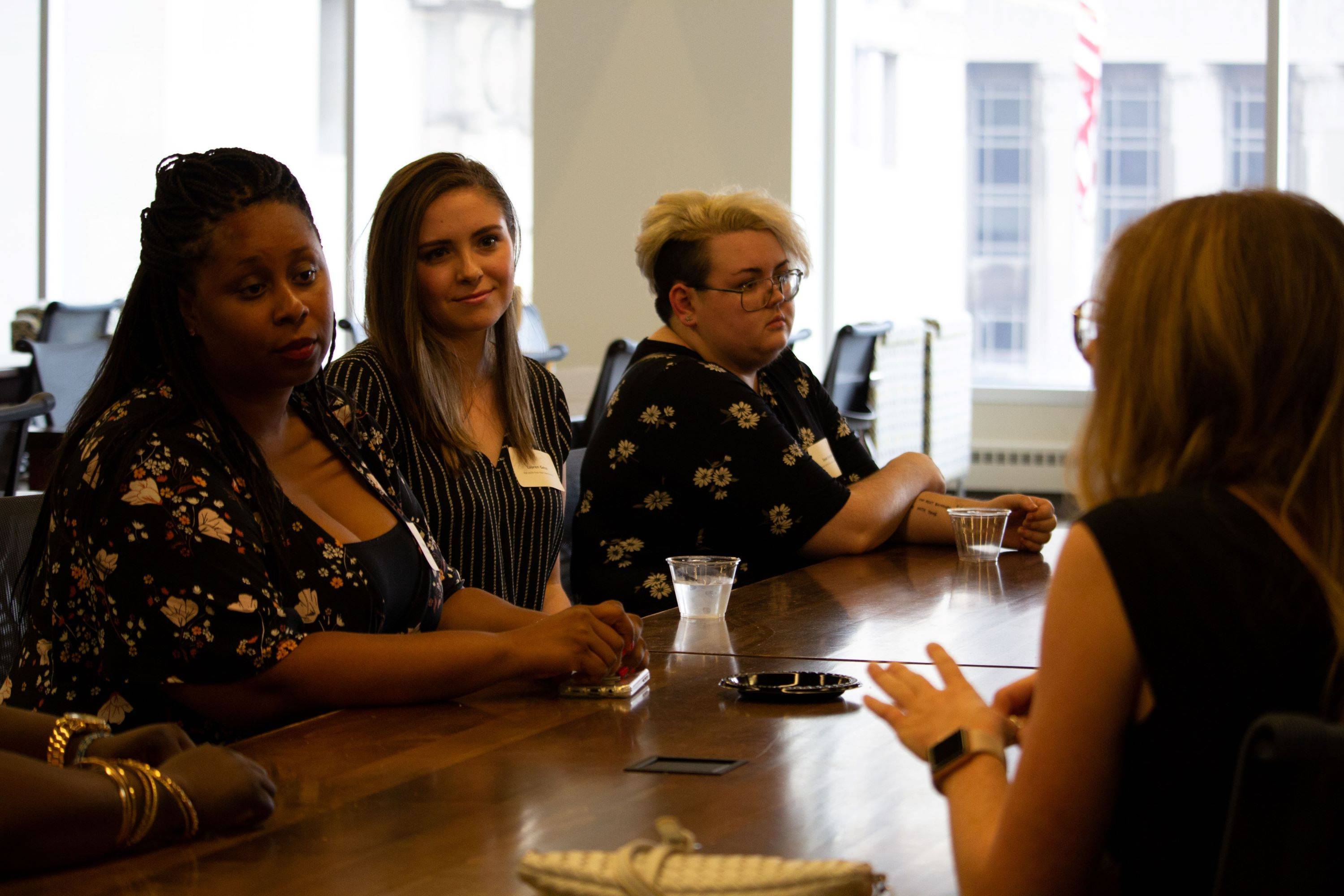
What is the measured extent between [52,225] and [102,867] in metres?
7.59

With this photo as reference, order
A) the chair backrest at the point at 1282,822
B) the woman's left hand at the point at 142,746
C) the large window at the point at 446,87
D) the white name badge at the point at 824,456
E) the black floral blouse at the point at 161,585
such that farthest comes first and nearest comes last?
1. the large window at the point at 446,87
2. the white name badge at the point at 824,456
3. the black floral blouse at the point at 161,585
4. the woman's left hand at the point at 142,746
5. the chair backrest at the point at 1282,822

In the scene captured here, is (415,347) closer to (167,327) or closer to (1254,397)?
(167,327)

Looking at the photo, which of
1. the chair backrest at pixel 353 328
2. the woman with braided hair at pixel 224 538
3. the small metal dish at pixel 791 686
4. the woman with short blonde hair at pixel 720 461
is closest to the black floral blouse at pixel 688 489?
the woman with short blonde hair at pixel 720 461

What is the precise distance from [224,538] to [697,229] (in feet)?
4.62

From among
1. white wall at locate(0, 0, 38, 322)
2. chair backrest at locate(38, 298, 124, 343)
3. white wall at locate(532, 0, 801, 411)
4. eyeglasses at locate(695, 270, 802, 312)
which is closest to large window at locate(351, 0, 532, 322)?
white wall at locate(532, 0, 801, 411)

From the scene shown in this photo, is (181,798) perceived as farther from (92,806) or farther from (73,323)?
(73,323)

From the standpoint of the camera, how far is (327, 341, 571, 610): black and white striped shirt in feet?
6.86

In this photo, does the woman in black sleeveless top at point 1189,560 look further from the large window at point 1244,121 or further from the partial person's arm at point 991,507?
Answer: the large window at point 1244,121

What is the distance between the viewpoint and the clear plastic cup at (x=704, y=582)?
6.07ft

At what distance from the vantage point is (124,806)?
98 centimetres

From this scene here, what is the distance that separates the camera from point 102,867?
38.4 inches

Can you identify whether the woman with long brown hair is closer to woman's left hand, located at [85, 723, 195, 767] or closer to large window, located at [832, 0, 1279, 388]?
woman's left hand, located at [85, 723, 195, 767]

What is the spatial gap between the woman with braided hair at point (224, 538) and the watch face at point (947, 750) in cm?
53

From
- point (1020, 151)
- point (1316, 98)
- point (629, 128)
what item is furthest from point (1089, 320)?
point (1020, 151)
